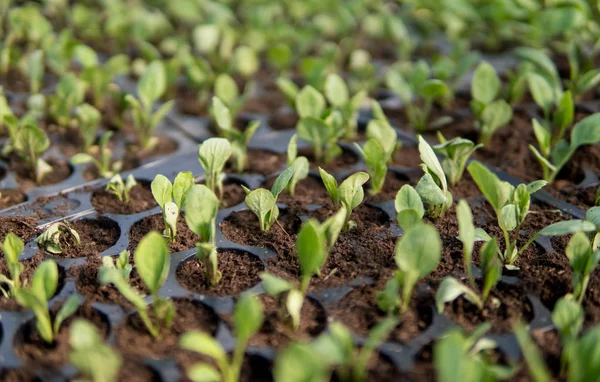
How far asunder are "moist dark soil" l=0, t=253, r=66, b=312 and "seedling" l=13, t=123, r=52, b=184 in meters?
0.35

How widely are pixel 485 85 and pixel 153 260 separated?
101 centimetres

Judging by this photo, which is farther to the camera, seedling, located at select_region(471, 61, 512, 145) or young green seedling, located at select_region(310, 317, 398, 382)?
seedling, located at select_region(471, 61, 512, 145)

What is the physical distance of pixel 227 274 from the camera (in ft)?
3.88

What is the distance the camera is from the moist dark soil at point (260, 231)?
127 centimetres

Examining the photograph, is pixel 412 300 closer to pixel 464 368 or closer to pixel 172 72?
pixel 464 368

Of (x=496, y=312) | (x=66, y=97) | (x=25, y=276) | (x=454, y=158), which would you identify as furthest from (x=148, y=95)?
(x=496, y=312)

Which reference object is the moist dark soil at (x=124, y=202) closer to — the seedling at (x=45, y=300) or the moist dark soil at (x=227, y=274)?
the moist dark soil at (x=227, y=274)

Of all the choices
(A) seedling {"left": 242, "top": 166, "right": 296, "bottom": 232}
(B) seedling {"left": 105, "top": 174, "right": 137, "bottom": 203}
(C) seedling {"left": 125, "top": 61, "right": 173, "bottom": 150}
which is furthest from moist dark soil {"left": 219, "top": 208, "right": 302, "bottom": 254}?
(C) seedling {"left": 125, "top": 61, "right": 173, "bottom": 150}

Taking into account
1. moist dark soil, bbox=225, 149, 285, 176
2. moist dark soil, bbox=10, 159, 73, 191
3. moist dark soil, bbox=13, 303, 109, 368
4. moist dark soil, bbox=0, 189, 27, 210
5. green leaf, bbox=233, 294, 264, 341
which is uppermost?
green leaf, bbox=233, 294, 264, 341

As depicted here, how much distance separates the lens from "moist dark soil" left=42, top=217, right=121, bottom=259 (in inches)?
49.3

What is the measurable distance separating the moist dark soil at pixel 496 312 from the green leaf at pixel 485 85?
0.68m

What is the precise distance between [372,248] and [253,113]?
2.67ft

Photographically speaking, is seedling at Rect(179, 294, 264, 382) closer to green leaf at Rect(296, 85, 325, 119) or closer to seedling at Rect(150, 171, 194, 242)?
seedling at Rect(150, 171, 194, 242)

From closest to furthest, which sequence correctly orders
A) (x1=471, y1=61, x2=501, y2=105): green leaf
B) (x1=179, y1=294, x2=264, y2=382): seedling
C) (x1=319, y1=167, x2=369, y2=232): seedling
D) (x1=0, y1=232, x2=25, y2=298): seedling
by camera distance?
(x1=179, y1=294, x2=264, y2=382): seedling, (x1=0, y1=232, x2=25, y2=298): seedling, (x1=319, y1=167, x2=369, y2=232): seedling, (x1=471, y1=61, x2=501, y2=105): green leaf
